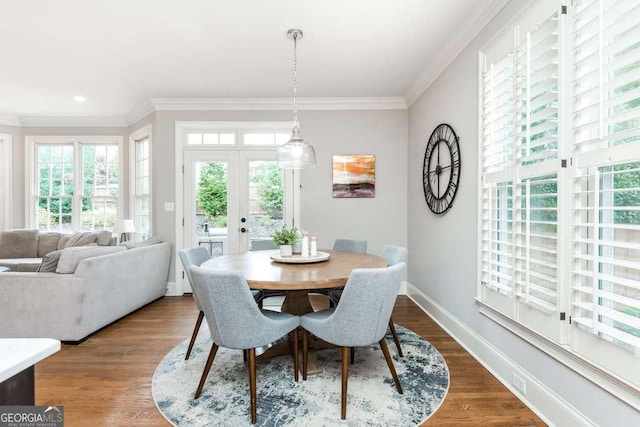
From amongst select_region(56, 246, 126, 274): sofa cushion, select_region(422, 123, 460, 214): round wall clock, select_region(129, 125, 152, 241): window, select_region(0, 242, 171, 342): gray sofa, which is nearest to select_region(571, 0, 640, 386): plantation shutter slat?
select_region(422, 123, 460, 214): round wall clock

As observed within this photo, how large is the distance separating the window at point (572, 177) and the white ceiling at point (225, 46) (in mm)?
784

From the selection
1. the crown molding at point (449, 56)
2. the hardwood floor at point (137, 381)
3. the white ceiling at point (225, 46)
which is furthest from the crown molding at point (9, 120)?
the crown molding at point (449, 56)

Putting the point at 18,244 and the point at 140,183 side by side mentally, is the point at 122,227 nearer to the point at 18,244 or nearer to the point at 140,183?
the point at 140,183

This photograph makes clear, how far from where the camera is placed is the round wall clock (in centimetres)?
300

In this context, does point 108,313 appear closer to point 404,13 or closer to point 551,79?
point 404,13

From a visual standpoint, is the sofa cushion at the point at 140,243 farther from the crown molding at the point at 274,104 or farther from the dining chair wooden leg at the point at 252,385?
the dining chair wooden leg at the point at 252,385

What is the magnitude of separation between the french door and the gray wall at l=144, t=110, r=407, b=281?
0.25 m

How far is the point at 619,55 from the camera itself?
4.69 feet

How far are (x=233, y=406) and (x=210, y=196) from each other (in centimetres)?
305

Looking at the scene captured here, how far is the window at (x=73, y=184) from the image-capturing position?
537 cm

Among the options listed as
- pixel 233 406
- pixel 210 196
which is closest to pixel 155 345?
pixel 233 406

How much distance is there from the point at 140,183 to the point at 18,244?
5.93ft

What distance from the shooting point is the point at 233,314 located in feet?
6.06

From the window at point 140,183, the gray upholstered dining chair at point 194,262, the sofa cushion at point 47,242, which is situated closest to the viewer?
the gray upholstered dining chair at point 194,262
